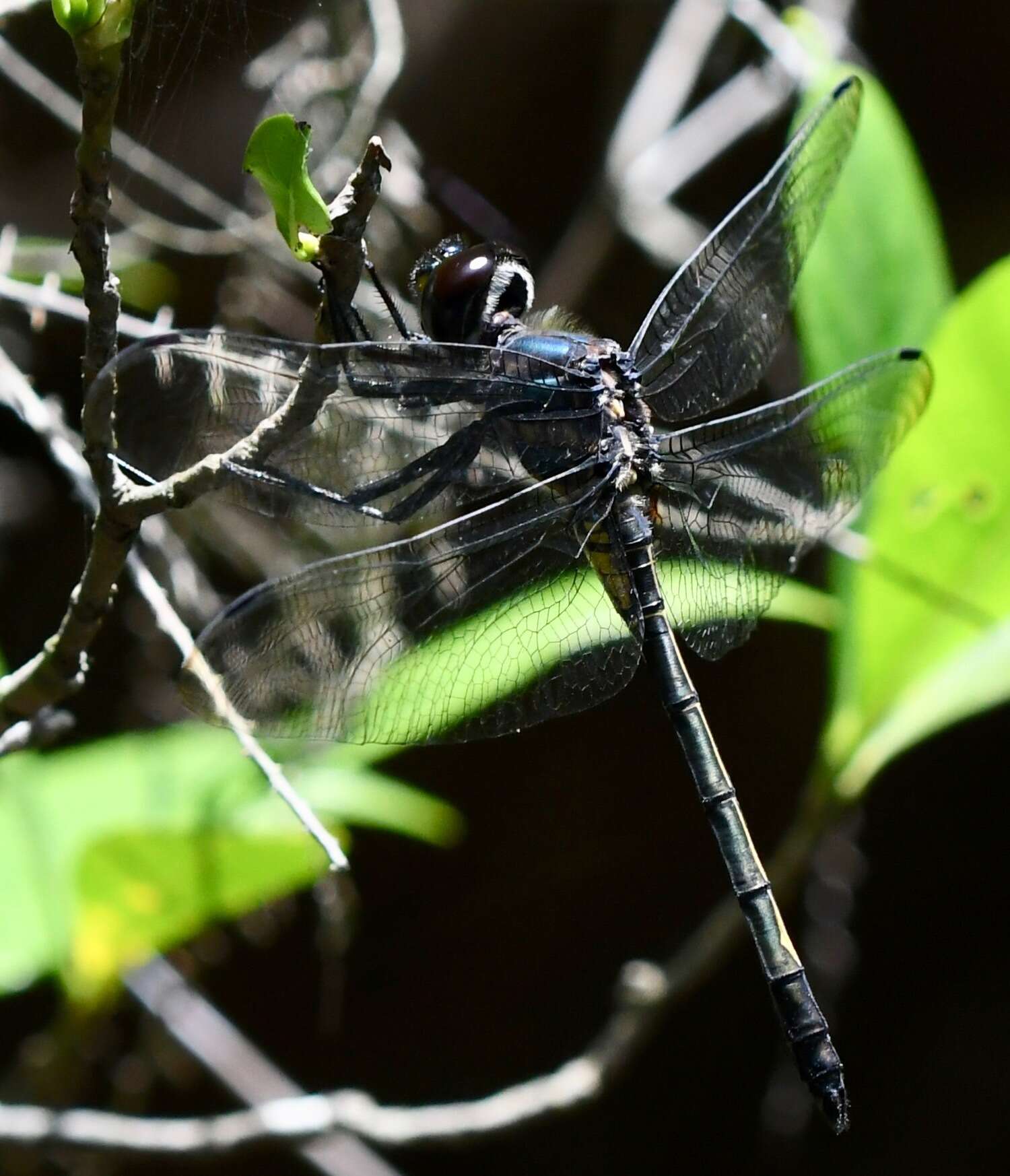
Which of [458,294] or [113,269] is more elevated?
[113,269]

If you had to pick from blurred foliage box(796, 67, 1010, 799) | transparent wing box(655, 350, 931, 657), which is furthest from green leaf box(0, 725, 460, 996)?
blurred foliage box(796, 67, 1010, 799)

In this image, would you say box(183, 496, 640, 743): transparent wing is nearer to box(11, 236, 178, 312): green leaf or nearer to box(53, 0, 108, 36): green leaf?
box(53, 0, 108, 36): green leaf

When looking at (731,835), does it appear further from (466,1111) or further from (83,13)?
(83,13)

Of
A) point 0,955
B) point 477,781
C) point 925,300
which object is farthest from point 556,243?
point 0,955

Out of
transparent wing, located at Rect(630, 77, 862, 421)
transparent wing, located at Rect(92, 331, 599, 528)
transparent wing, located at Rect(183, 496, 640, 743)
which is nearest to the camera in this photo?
transparent wing, located at Rect(92, 331, 599, 528)

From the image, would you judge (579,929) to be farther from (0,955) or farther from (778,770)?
(0,955)

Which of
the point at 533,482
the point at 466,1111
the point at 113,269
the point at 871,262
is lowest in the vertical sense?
the point at 466,1111

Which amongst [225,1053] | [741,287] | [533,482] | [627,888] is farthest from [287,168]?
[627,888]
